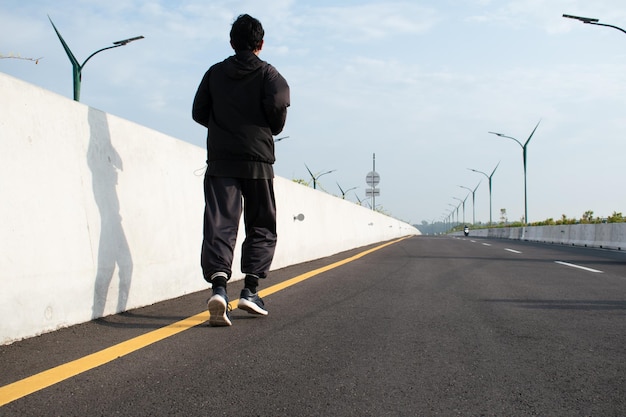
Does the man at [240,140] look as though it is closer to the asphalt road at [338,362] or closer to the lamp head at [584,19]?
the asphalt road at [338,362]

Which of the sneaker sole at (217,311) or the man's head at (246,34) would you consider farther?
the man's head at (246,34)

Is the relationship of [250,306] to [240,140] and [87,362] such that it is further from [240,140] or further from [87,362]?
[87,362]

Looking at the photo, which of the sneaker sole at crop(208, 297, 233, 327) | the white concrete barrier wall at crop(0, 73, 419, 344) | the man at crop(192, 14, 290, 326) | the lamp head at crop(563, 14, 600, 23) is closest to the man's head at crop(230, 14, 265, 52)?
the man at crop(192, 14, 290, 326)

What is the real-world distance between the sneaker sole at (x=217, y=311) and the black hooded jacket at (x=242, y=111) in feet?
2.87

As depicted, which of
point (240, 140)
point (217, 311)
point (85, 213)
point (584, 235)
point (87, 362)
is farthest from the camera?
point (584, 235)

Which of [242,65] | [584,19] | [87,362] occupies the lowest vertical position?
[87,362]

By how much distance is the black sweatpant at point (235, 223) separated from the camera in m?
3.92

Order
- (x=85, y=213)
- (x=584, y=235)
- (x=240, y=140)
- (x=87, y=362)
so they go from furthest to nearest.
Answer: (x=584, y=235), (x=240, y=140), (x=85, y=213), (x=87, y=362)

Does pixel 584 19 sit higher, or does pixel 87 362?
pixel 584 19

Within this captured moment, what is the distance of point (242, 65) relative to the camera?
408 cm

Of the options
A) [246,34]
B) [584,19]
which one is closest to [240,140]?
[246,34]

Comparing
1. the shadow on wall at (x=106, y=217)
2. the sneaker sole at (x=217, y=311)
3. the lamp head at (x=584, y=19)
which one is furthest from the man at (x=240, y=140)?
the lamp head at (x=584, y=19)

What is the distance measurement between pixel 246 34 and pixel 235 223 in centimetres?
133

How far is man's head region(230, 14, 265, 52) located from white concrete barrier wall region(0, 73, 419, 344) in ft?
3.62
